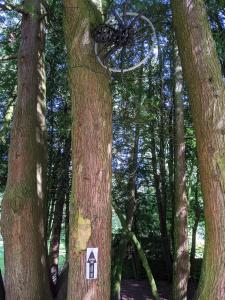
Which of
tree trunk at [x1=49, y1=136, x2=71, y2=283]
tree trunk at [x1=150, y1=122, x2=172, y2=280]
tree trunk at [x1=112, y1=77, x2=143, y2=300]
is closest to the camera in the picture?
tree trunk at [x1=112, y1=77, x2=143, y2=300]

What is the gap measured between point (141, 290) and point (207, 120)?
560 cm

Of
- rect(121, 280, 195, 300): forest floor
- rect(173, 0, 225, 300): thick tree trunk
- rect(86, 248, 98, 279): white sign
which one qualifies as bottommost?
rect(121, 280, 195, 300): forest floor

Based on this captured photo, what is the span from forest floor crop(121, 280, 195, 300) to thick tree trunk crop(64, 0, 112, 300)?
4.55 meters

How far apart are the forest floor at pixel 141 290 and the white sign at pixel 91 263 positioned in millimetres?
4565

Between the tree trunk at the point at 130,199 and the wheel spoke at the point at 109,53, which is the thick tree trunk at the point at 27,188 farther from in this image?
the tree trunk at the point at 130,199

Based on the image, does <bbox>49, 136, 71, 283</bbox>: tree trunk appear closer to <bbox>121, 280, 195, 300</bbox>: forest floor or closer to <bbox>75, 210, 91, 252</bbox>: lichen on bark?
<bbox>121, 280, 195, 300</bbox>: forest floor

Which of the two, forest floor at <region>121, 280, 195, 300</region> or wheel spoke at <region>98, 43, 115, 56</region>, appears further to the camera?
forest floor at <region>121, 280, 195, 300</region>

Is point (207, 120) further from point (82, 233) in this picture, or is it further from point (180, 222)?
point (180, 222)

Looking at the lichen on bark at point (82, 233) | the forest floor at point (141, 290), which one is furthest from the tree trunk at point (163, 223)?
the lichen on bark at point (82, 233)

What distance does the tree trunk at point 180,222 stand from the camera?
5934 mm

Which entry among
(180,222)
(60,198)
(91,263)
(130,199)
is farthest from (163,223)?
(91,263)

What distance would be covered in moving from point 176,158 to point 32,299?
2897mm

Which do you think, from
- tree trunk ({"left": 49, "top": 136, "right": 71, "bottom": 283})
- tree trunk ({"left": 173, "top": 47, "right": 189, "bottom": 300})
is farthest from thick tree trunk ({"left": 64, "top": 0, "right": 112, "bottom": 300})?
tree trunk ({"left": 49, "top": 136, "right": 71, "bottom": 283})

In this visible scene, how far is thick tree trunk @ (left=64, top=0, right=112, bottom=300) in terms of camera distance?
348 centimetres
